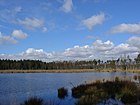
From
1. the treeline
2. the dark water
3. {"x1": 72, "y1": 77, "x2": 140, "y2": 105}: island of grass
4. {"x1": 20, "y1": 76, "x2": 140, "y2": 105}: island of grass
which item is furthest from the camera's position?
the treeline

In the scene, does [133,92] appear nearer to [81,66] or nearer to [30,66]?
[30,66]

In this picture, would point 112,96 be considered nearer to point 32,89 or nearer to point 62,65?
point 32,89

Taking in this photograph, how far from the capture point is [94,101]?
57.4ft

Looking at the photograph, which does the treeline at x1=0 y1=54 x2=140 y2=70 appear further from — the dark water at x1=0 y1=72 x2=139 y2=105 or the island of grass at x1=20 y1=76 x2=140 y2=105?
the island of grass at x1=20 y1=76 x2=140 y2=105

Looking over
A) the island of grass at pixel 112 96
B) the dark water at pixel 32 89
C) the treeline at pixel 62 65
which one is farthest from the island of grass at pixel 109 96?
the treeline at pixel 62 65

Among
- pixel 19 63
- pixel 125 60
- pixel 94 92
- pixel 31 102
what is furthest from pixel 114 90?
pixel 19 63

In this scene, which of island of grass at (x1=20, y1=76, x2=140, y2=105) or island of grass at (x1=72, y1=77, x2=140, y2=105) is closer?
island of grass at (x1=20, y1=76, x2=140, y2=105)

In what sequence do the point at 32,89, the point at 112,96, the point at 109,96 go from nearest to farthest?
the point at 109,96, the point at 112,96, the point at 32,89

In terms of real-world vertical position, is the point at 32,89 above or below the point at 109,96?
below

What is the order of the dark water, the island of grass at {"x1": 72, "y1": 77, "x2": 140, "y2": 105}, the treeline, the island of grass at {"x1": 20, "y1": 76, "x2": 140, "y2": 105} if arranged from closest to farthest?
1. the island of grass at {"x1": 20, "y1": 76, "x2": 140, "y2": 105}
2. the island of grass at {"x1": 72, "y1": 77, "x2": 140, "y2": 105}
3. the dark water
4. the treeline

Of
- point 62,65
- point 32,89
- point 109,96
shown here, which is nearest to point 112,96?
point 109,96

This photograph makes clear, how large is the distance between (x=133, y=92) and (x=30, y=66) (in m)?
141

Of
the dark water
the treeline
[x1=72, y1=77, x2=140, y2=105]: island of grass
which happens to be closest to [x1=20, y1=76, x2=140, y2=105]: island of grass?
[x1=72, y1=77, x2=140, y2=105]: island of grass

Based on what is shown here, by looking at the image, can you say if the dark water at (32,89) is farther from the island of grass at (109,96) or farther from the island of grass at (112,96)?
the island of grass at (112,96)
